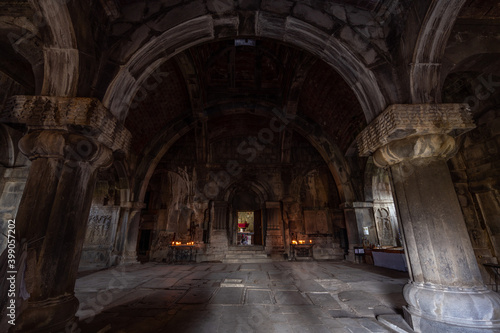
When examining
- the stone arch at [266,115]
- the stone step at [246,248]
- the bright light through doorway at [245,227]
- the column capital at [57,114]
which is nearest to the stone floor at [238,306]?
the column capital at [57,114]

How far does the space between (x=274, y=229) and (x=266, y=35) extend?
8.29 metres

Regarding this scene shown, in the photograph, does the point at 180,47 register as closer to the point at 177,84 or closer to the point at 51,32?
the point at 51,32

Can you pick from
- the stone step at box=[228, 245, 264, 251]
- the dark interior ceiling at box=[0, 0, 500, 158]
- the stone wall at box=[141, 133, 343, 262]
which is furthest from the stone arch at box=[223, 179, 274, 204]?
the dark interior ceiling at box=[0, 0, 500, 158]

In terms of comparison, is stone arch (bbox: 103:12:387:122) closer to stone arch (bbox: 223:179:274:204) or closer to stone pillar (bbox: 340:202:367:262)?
stone pillar (bbox: 340:202:367:262)

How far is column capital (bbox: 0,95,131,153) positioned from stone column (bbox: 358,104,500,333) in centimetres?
361

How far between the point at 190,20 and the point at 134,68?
3.63 ft

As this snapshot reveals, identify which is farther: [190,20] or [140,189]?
[140,189]

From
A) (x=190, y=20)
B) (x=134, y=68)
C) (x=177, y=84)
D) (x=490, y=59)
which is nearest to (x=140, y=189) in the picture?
(x=177, y=84)

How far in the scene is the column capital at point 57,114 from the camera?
2324mm

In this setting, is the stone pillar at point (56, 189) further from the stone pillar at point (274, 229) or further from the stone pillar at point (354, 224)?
the stone pillar at point (354, 224)

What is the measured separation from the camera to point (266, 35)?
3.50m

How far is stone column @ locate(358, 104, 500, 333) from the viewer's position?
1.91 m

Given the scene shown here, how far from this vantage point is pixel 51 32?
8.10ft

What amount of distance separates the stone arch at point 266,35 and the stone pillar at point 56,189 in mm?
473
